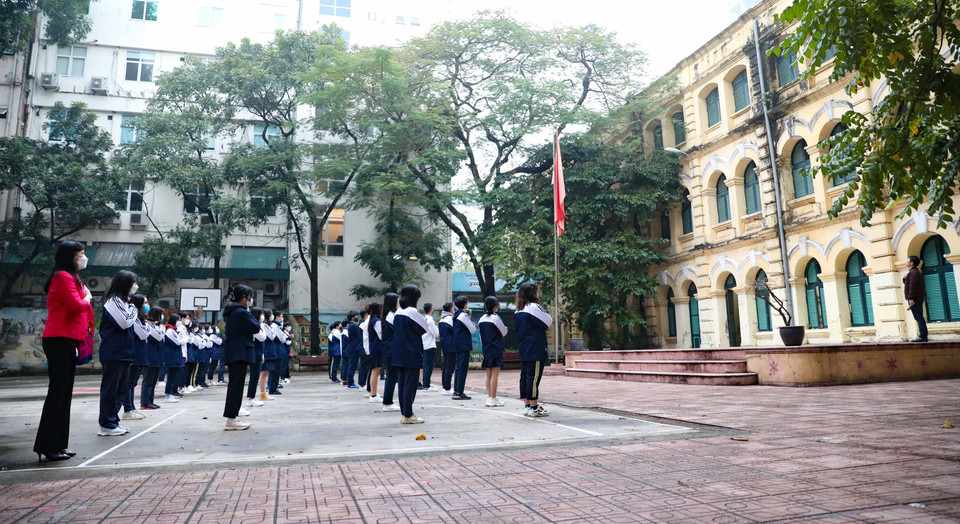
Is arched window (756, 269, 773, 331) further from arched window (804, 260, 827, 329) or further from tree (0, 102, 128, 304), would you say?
tree (0, 102, 128, 304)

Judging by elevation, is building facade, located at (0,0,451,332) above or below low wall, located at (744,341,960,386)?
above

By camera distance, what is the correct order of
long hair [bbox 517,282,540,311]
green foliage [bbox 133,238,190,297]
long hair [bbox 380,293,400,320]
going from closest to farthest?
long hair [bbox 517,282,540,311], long hair [bbox 380,293,400,320], green foliage [bbox 133,238,190,297]

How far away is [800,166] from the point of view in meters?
17.9

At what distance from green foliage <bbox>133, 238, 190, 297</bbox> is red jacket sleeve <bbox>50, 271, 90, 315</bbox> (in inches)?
789

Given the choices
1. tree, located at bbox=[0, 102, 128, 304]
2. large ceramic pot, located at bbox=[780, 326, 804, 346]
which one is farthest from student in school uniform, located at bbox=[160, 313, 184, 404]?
tree, located at bbox=[0, 102, 128, 304]

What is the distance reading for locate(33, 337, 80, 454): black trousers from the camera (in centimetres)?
500

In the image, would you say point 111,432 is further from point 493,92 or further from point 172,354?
point 493,92

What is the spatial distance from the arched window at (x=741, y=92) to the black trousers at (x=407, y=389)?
16.9 meters

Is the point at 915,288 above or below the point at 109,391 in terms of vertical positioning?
above

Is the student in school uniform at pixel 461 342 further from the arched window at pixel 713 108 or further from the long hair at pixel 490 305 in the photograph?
the arched window at pixel 713 108

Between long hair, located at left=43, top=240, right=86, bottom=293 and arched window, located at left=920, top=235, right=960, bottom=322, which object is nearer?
long hair, located at left=43, top=240, right=86, bottom=293

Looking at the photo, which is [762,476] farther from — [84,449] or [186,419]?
[186,419]

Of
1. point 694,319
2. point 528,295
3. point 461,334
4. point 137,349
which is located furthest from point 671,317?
point 137,349

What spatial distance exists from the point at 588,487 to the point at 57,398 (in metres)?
4.41
